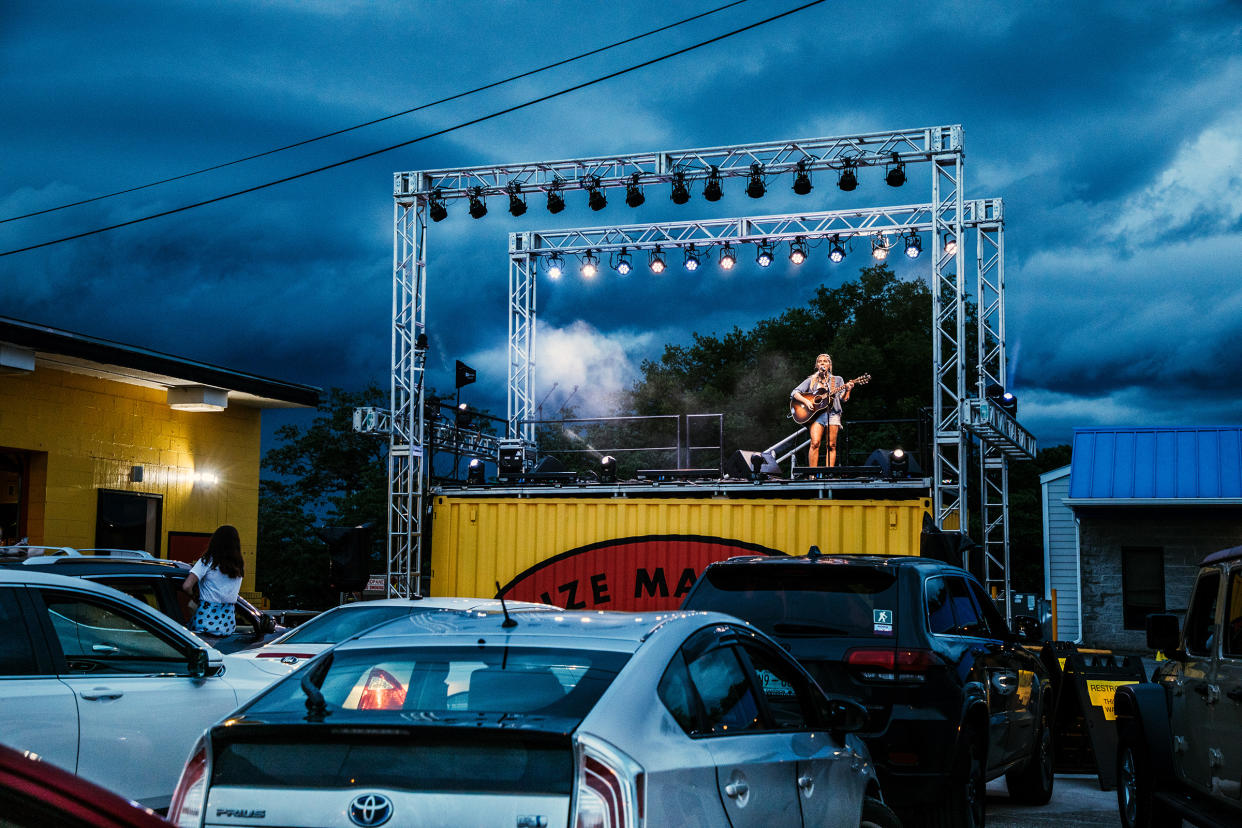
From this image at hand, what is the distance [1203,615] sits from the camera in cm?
645

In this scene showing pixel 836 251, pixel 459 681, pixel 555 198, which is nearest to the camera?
pixel 459 681

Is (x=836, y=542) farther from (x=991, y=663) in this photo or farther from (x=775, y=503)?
(x=991, y=663)

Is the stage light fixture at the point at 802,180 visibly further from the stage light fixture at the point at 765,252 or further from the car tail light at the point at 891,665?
the car tail light at the point at 891,665

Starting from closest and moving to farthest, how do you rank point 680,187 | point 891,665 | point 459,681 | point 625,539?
point 459,681
point 891,665
point 625,539
point 680,187

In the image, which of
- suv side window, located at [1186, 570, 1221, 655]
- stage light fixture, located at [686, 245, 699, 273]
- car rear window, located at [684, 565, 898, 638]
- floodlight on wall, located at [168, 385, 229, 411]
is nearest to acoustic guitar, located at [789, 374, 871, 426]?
stage light fixture, located at [686, 245, 699, 273]

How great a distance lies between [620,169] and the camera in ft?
68.4

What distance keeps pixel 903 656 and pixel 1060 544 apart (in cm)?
2349

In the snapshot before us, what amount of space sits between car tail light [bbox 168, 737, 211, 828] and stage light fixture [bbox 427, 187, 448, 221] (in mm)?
18910

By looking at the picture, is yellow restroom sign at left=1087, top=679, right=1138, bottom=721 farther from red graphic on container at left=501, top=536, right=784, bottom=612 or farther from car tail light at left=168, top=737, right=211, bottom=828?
red graphic on container at left=501, top=536, right=784, bottom=612

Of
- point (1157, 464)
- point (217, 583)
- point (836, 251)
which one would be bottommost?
point (217, 583)

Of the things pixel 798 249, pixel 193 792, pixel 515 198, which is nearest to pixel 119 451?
pixel 515 198

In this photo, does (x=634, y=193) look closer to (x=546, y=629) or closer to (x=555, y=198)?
(x=555, y=198)

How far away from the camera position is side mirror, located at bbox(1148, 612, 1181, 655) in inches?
257

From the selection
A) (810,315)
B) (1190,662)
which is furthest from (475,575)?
(810,315)
